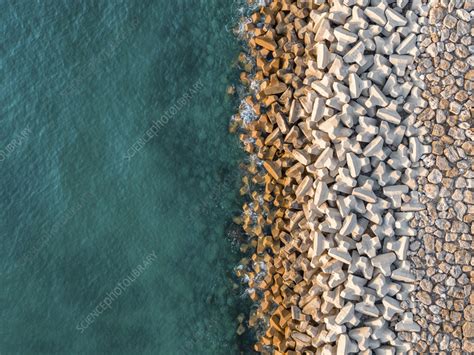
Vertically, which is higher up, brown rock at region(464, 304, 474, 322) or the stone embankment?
the stone embankment

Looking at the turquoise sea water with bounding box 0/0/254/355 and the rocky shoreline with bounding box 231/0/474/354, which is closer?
the rocky shoreline with bounding box 231/0/474/354

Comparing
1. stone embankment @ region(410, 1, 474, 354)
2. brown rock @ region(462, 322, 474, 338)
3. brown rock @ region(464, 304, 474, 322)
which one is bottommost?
brown rock @ region(462, 322, 474, 338)

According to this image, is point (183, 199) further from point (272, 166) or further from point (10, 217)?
point (10, 217)

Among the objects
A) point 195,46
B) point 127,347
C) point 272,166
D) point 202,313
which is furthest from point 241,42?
point 127,347

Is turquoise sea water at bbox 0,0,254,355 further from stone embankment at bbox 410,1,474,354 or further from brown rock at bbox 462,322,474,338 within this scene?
brown rock at bbox 462,322,474,338

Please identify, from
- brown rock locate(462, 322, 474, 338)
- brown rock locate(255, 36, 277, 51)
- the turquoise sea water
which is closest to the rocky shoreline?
brown rock locate(462, 322, 474, 338)

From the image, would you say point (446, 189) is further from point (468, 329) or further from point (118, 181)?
point (118, 181)
